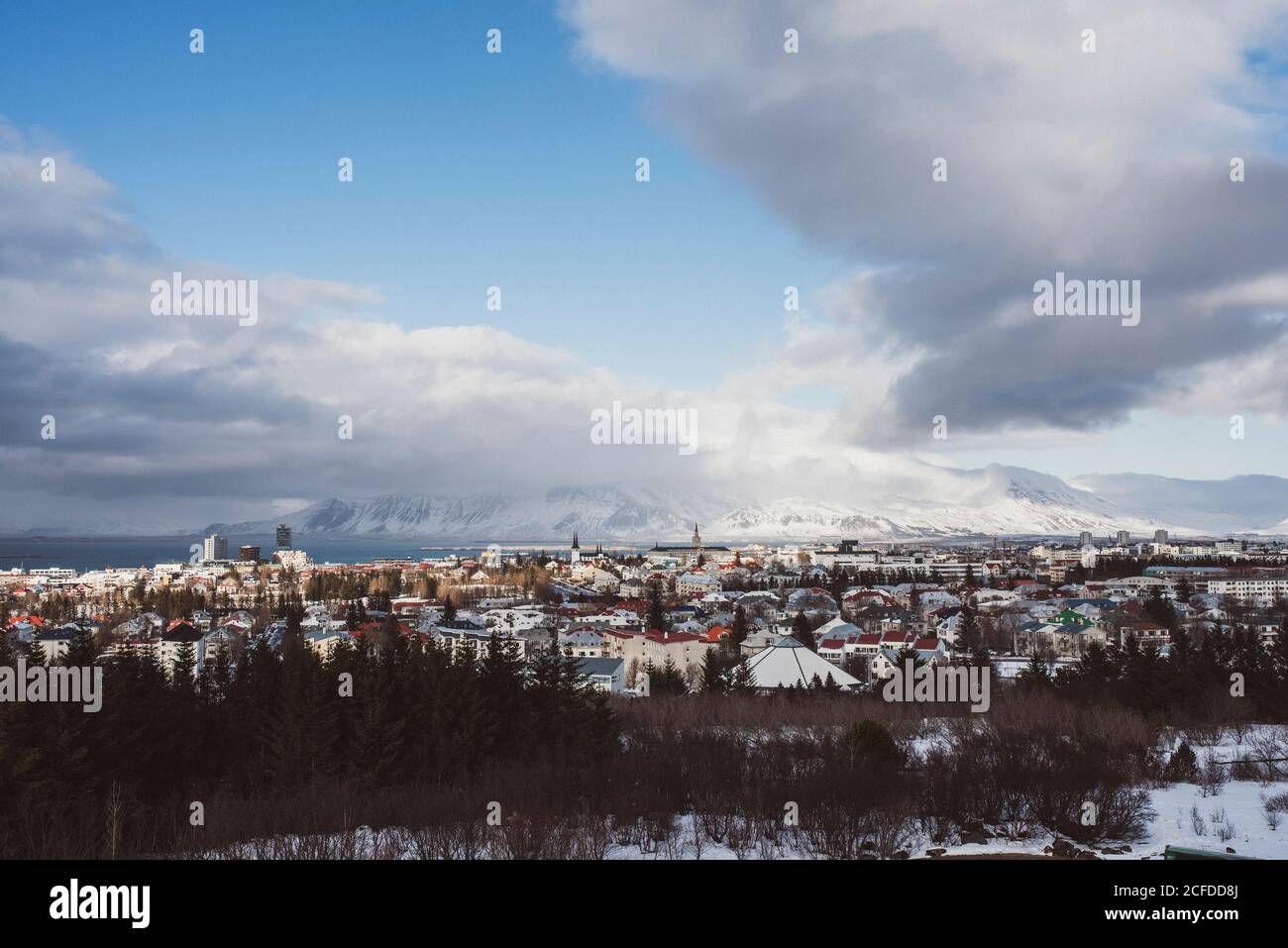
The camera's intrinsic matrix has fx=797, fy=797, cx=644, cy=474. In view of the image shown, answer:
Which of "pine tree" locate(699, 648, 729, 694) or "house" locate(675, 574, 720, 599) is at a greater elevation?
"pine tree" locate(699, 648, 729, 694)

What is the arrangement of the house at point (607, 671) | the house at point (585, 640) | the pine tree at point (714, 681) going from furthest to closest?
1. the house at point (585, 640)
2. the house at point (607, 671)
3. the pine tree at point (714, 681)

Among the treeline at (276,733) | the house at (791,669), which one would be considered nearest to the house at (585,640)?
the house at (791,669)

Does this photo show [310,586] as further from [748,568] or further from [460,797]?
[460,797]

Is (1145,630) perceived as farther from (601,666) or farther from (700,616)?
(601,666)

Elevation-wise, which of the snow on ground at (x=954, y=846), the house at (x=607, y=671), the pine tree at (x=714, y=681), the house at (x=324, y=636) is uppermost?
the snow on ground at (x=954, y=846)

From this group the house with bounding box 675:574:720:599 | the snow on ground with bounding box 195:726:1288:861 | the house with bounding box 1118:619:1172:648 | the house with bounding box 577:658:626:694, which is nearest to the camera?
the snow on ground with bounding box 195:726:1288:861

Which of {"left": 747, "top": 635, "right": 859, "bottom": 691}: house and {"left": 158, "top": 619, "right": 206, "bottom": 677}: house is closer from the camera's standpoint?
{"left": 747, "top": 635, "right": 859, "bottom": 691}: house

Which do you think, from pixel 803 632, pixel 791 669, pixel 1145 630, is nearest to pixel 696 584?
pixel 803 632

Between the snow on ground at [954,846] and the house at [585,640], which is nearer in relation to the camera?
the snow on ground at [954,846]

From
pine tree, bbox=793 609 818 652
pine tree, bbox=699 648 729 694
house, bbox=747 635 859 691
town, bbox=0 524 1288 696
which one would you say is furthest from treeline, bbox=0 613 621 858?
pine tree, bbox=793 609 818 652

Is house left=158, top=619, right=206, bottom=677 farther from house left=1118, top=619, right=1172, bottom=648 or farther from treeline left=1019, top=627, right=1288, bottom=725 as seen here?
house left=1118, top=619, right=1172, bottom=648

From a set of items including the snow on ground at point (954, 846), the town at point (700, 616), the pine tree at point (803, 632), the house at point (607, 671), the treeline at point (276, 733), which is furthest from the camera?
the pine tree at point (803, 632)

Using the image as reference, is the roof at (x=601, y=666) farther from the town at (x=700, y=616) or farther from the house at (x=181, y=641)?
the house at (x=181, y=641)

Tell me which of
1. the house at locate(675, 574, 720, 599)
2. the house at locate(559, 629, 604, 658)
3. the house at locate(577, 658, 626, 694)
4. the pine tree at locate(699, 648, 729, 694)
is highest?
the pine tree at locate(699, 648, 729, 694)
